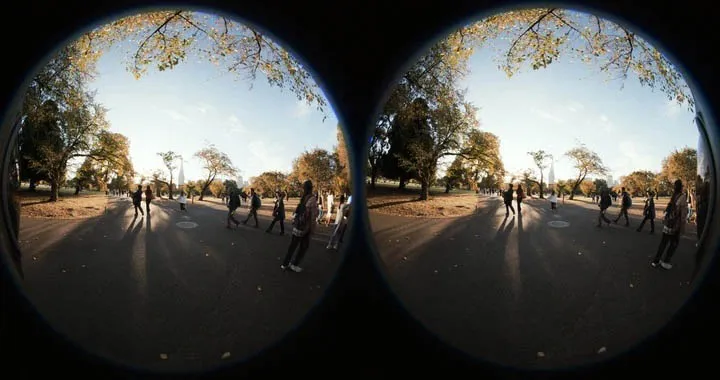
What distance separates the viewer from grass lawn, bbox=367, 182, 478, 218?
3010mm

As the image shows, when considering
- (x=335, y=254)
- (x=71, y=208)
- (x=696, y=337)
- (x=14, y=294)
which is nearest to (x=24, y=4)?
(x=71, y=208)

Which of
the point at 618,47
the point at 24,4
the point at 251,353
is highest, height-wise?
the point at 24,4

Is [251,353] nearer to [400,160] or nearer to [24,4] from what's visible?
[400,160]

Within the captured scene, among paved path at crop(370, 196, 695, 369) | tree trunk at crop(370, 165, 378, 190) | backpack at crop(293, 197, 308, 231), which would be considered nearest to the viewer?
paved path at crop(370, 196, 695, 369)

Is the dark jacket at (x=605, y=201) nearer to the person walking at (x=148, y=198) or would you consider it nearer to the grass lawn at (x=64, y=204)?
the person walking at (x=148, y=198)

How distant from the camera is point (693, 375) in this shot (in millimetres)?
3602

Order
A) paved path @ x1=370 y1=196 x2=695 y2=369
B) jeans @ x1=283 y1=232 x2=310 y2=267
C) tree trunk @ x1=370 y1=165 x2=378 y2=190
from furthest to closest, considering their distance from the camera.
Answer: tree trunk @ x1=370 y1=165 x2=378 y2=190 < jeans @ x1=283 y1=232 x2=310 y2=267 < paved path @ x1=370 y1=196 x2=695 y2=369

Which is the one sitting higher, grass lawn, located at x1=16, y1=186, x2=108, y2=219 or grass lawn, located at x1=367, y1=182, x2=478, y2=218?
grass lawn, located at x1=367, y1=182, x2=478, y2=218

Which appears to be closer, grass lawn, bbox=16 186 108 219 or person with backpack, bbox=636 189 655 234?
person with backpack, bbox=636 189 655 234

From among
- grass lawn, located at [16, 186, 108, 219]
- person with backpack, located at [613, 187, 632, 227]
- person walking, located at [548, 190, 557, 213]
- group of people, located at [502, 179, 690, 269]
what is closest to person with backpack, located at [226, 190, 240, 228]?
grass lawn, located at [16, 186, 108, 219]

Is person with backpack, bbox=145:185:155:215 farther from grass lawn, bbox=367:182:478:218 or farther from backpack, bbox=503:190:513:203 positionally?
backpack, bbox=503:190:513:203

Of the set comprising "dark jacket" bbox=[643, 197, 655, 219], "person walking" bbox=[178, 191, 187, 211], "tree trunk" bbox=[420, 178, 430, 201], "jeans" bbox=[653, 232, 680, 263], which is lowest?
"jeans" bbox=[653, 232, 680, 263]

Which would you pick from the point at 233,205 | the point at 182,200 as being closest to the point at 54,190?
the point at 182,200

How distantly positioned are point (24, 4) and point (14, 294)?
3163 millimetres
